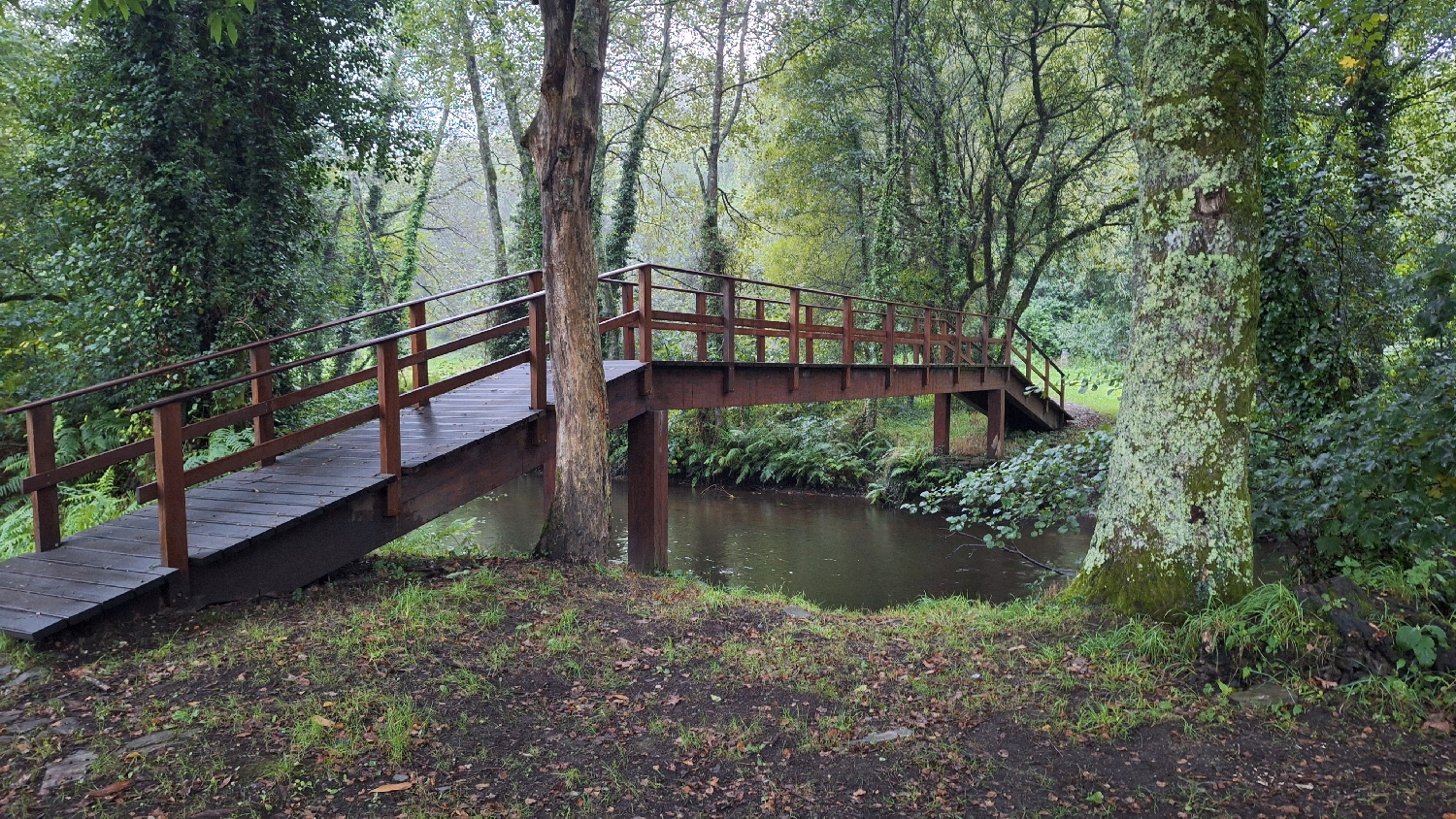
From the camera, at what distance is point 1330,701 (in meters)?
3.91

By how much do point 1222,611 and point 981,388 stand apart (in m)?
14.2

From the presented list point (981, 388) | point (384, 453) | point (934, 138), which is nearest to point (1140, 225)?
point (384, 453)

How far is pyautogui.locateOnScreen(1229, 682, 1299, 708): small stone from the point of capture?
391 centimetres

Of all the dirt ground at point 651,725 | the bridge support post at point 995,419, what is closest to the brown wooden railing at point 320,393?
the dirt ground at point 651,725

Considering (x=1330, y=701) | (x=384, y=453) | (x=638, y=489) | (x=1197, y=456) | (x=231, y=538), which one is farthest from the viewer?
(x=638, y=489)

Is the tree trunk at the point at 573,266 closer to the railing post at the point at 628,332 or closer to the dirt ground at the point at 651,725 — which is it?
the dirt ground at the point at 651,725

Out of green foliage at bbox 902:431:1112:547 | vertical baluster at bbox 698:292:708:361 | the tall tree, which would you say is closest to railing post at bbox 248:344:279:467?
vertical baluster at bbox 698:292:708:361

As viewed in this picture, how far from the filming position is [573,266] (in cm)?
652

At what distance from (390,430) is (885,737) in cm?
410

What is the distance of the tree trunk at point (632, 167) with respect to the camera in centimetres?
1955

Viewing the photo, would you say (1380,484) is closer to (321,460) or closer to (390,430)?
(390,430)

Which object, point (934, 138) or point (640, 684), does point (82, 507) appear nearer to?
point (640, 684)

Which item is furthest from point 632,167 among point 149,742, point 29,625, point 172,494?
point 149,742

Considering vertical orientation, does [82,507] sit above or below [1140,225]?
below
